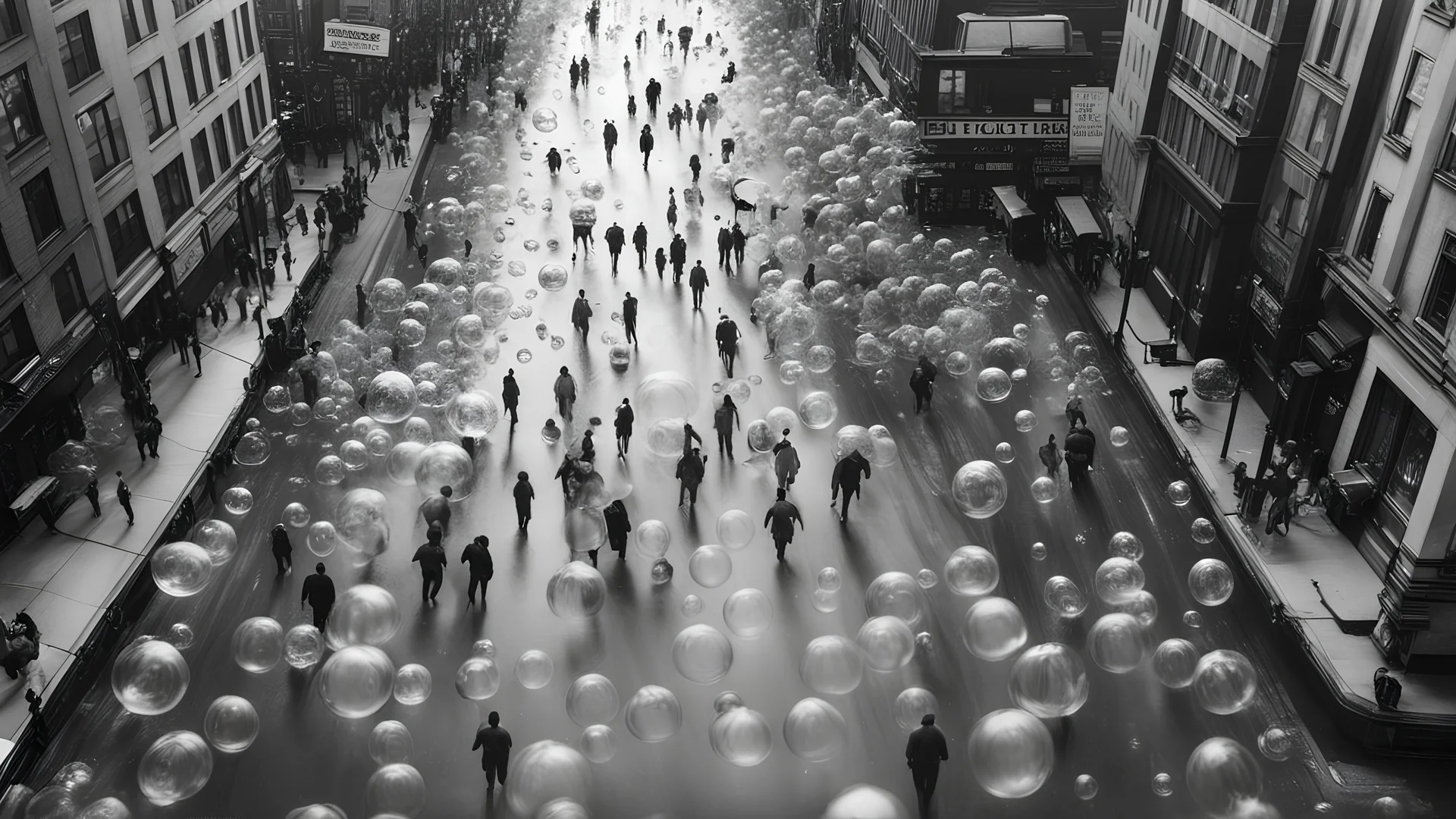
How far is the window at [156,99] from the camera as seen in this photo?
105ft

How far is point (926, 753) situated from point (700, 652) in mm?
3191

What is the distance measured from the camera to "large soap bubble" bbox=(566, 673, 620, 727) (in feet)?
50.9

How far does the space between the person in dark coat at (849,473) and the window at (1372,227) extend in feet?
35.1

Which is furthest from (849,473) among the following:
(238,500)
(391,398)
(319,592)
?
(238,500)

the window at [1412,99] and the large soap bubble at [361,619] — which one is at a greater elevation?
the window at [1412,99]

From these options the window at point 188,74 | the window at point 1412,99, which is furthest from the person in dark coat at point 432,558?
the window at point 188,74

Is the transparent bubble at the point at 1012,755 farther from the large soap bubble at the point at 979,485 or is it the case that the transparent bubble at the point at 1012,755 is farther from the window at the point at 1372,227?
the window at the point at 1372,227

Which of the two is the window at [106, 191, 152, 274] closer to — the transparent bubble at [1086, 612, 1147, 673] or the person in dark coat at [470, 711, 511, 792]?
the person in dark coat at [470, 711, 511, 792]

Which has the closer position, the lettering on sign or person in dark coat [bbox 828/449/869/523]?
person in dark coat [bbox 828/449/869/523]

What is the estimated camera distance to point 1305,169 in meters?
26.8

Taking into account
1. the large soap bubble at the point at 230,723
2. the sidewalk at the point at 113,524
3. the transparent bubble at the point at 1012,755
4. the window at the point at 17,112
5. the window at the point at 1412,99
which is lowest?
the sidewalk at the point at 113,524

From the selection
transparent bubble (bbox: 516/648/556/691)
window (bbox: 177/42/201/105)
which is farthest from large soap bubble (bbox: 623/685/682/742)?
window (bbox: 177/42/201/105)

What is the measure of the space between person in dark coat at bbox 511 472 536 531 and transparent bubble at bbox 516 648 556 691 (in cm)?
546

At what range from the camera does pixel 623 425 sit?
25219 millimetres
